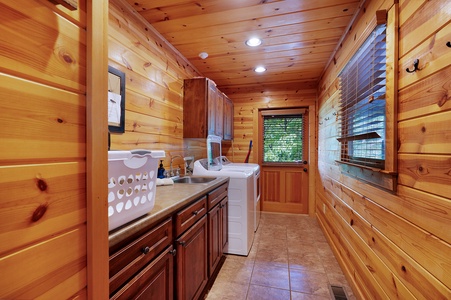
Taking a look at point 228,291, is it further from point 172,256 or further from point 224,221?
point 172,256

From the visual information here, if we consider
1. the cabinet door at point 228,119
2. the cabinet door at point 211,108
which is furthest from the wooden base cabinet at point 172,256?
the cabinet door at point 228,119

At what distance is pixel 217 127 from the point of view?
305 centimetres

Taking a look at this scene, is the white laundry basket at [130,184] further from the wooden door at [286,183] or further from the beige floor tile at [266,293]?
the wooden door at [286,183]

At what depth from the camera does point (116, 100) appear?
5.18ft

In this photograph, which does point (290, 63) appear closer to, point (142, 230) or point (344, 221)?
point (344, 221)

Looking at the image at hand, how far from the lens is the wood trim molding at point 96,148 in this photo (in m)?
0.64

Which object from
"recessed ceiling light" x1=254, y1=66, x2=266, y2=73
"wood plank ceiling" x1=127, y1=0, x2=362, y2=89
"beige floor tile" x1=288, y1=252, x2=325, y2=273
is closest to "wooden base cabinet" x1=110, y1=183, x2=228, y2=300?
"beige floor tile" x1=288, y1=252, x2=325, y2=273

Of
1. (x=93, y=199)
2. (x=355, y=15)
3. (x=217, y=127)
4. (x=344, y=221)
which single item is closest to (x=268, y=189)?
(x=217, y=127)

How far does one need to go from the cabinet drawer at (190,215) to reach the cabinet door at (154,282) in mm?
138

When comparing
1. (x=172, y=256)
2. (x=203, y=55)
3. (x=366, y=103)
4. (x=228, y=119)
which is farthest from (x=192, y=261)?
(x=228, y=119)

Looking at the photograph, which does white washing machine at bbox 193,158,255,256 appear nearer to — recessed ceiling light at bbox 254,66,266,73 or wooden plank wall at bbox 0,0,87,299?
recessed ceiling light at bbox 254,66,266,73

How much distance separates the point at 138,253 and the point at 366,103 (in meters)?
1.71

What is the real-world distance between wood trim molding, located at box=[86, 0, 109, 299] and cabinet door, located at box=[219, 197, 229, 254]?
60.6 inches

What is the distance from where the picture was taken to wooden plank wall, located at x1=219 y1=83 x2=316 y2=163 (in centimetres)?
388
